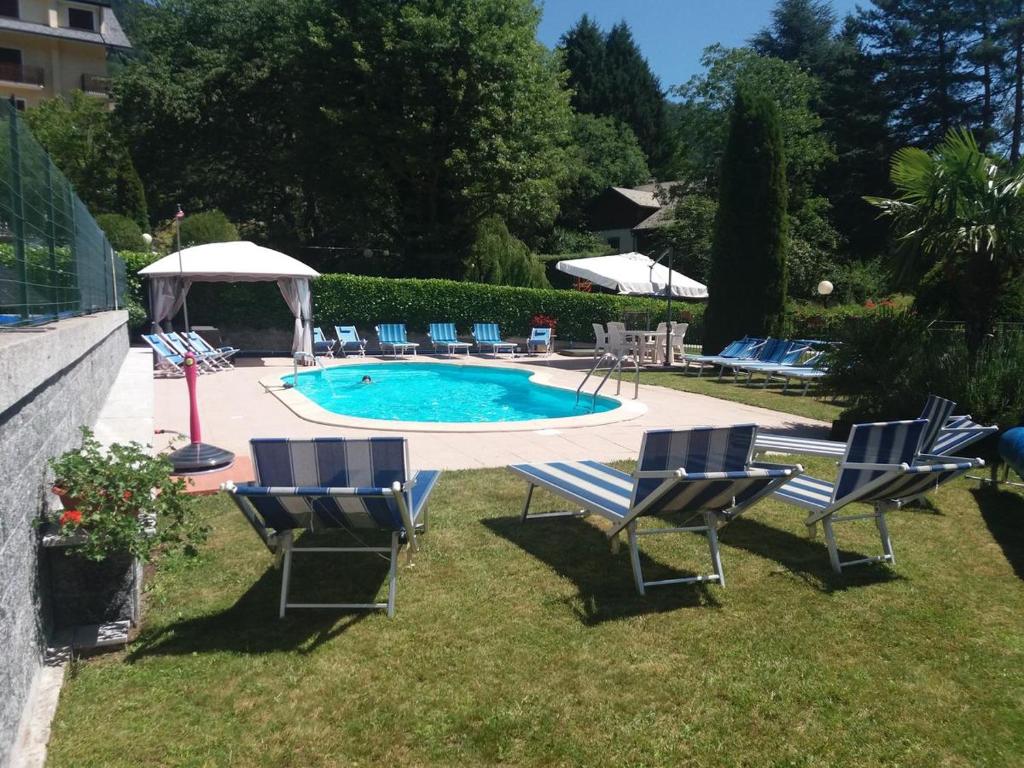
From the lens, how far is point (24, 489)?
3.08 metres

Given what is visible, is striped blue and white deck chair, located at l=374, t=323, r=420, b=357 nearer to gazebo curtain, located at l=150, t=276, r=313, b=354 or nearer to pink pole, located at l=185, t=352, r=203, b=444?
gazebo curtain, located at l=150, t=276, r=313, b=354

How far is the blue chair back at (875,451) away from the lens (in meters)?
4.53

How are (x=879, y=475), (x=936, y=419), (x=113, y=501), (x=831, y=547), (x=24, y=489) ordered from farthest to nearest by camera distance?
(x=936, y=419)
(x=831, y=547)
(x=879, y=475)
(x=113, y=501)
(x=24, y=489)

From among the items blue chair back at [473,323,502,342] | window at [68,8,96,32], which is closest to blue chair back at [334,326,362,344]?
blue chair back at [473,323,502,342]

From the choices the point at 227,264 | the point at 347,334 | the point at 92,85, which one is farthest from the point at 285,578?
the point at 92,85

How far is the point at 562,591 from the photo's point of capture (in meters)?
4.27

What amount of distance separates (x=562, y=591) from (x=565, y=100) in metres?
28.4

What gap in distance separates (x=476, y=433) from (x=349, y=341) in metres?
12.3

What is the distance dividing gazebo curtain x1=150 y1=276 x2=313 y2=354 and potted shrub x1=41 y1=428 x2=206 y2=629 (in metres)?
13.0

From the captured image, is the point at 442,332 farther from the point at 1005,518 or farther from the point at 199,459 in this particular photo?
the point at 1005,518

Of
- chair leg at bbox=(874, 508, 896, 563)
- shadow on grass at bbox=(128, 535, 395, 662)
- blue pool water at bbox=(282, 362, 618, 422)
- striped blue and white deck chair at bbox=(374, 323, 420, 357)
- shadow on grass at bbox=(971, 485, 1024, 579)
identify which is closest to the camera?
shadow on grass at bbox=(128, 535, 395, 662)

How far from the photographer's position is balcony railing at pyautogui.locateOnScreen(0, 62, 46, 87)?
3844 cm

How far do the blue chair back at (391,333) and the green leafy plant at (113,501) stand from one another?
1719 cm

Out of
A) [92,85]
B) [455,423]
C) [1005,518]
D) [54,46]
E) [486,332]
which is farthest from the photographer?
[92,85]
